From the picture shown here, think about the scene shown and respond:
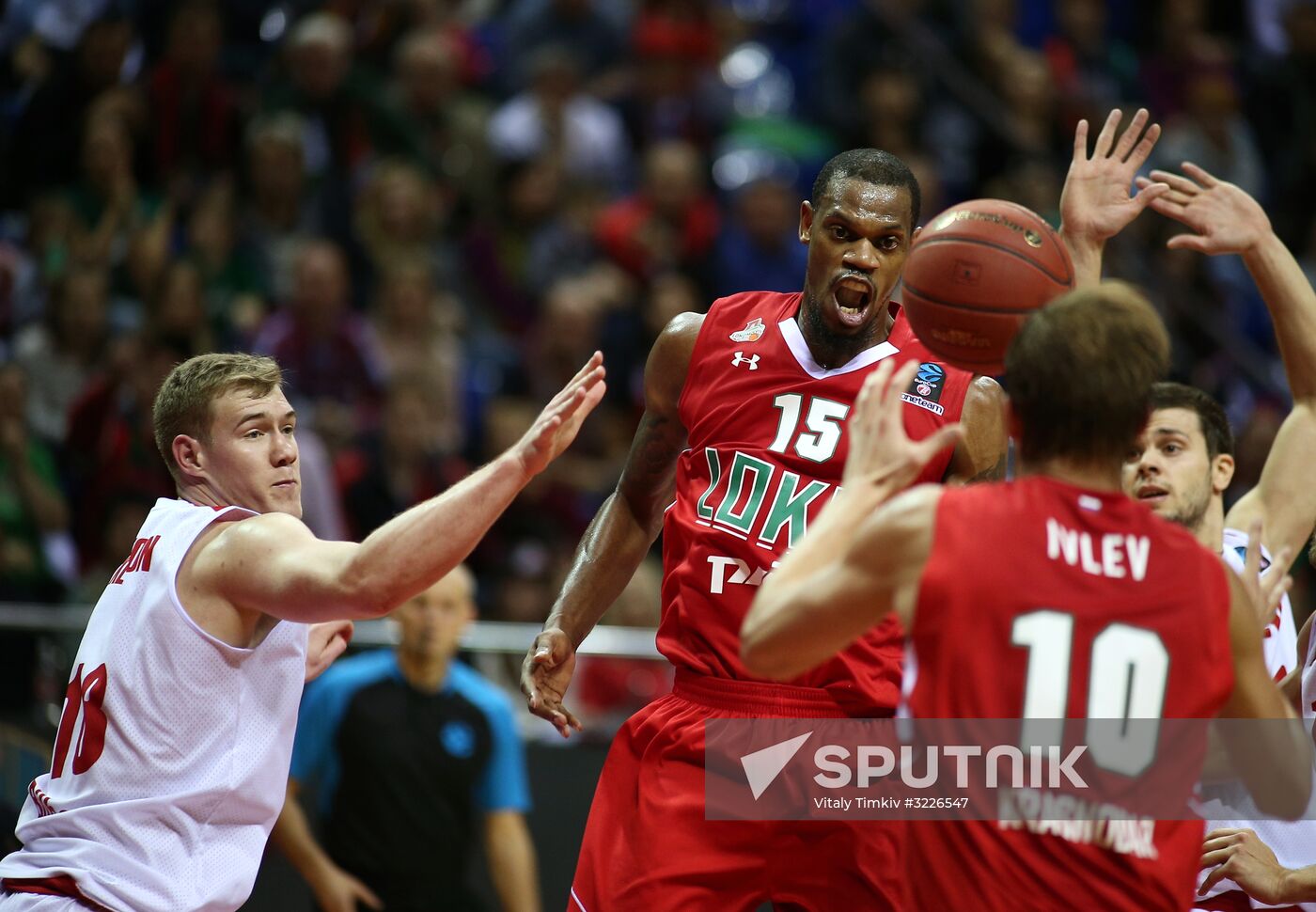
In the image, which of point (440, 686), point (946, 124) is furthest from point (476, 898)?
point (946, 124)

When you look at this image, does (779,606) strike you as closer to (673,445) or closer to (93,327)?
(673,445)

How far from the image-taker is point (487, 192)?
11758mm

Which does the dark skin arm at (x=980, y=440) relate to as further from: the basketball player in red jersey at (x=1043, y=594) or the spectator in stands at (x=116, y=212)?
the spectator in stands at (x=116, y=212)

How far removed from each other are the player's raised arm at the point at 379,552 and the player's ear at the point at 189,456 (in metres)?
0.39

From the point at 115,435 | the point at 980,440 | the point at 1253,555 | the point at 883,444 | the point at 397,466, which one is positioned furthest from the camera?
the point at 397,466

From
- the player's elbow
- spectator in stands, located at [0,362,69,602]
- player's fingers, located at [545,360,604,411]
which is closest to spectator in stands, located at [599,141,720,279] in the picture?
spectator in stands, located at [0,362,69,602]

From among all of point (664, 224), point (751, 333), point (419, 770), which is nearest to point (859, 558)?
point (751, 333)

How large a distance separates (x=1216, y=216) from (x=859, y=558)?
2.34 meters

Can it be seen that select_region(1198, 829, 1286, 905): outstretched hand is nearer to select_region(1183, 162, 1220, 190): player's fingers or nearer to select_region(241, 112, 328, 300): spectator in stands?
select_region(1183, 162, 1220, 190): player's fingers

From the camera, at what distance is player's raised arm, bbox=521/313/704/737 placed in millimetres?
4957

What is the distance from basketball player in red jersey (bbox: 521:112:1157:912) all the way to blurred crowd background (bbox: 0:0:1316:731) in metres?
4.06

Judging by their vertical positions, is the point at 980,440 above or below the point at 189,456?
below

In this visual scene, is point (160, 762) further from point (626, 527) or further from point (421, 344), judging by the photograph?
point (421, 344)

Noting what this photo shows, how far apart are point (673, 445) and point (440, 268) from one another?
6.39 m
